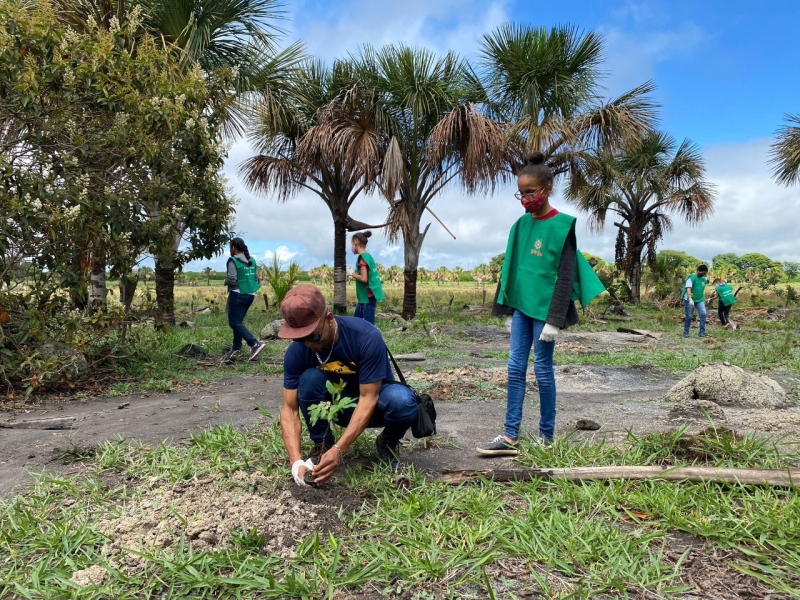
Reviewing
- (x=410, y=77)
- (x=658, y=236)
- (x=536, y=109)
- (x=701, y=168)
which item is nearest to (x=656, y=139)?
(x=701, y=168)

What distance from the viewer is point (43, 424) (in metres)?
4.79

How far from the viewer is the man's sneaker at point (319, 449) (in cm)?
336

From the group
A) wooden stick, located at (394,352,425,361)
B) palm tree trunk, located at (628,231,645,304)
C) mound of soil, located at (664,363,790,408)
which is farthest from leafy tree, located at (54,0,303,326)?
palm tree trunk, located at (628,231,645,304)

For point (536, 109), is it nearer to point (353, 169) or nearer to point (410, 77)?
point (410, 77)

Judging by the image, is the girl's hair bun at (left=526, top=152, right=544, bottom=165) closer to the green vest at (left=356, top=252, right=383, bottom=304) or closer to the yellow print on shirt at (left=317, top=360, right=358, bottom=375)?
the yellow print on shirt at (left=317, top=360, right=358, bottom=375)

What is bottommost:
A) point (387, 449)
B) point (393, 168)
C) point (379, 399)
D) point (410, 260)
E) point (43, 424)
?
point (43, 424)

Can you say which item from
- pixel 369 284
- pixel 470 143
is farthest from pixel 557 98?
pixel 369 284

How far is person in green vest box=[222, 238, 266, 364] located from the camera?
7.83m

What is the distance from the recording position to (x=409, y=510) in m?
2.79

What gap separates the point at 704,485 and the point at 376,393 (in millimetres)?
1765

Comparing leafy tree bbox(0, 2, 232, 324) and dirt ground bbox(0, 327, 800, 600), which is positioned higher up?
leafy tree bbox(0, 2, 232, 324)

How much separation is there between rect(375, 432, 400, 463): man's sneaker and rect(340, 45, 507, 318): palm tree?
10.9 meters

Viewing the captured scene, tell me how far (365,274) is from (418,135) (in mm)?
7608

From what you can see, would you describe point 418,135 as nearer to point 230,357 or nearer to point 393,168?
point 393,168
